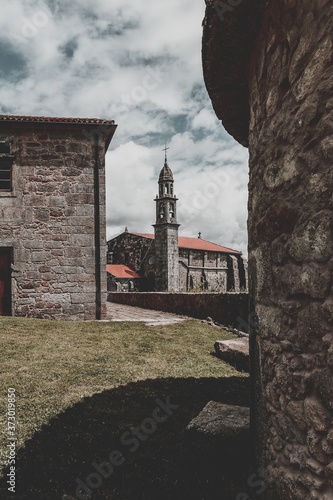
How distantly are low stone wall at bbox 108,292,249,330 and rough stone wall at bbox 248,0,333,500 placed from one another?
256 inches

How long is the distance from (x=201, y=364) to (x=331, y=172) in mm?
4325

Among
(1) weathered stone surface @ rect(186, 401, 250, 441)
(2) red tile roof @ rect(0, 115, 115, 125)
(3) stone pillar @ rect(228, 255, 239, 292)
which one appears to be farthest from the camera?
(3) stone pillar @ rect(228, 255, 239, 292)

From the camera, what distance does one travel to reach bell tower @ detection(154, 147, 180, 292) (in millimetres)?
30297

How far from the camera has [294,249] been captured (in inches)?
65.6

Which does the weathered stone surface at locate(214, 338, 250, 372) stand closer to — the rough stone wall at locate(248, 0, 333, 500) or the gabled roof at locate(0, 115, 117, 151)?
the rough stone wall at locate(248, 0, 333, 500)

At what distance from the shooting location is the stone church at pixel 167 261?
101 ft

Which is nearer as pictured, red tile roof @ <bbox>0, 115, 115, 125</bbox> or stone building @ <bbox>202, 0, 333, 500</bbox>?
stone building @ <bbox>202, 0, 333, 500</bbox>

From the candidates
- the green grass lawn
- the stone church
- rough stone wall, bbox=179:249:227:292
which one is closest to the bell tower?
the stone church

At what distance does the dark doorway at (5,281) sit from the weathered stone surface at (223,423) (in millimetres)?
7088

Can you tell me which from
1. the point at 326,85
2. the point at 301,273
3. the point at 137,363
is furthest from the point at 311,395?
the point at 137,363

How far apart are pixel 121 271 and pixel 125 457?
30.6 meters

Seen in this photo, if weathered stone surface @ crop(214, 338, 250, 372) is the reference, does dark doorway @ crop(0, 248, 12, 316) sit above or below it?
above

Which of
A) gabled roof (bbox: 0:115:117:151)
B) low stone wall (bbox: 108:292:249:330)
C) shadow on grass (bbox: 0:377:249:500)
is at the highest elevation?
gabled roof (bbox: 0:115:117:151)

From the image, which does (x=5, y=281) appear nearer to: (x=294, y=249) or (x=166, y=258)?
(x=294, y=249)
